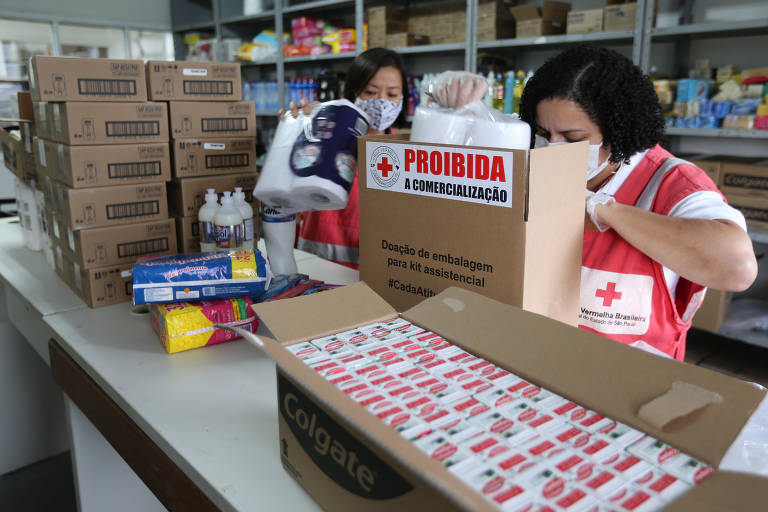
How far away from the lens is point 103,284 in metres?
1.49

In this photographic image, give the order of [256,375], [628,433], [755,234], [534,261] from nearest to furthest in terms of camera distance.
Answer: [628,433] < [534,261] < [256,375] < [755,234]

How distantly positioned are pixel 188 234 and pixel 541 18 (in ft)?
7.87

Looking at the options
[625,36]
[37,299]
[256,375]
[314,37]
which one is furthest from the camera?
[314,37]

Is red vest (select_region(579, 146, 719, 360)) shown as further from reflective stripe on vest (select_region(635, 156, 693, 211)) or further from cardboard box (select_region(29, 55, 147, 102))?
cardboard box (select_region(29, 55, 147, 102))

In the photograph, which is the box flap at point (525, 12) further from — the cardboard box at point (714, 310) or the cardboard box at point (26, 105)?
the cardboard box at point (26, 105)

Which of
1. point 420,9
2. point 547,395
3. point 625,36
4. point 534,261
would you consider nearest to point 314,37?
point 420,9

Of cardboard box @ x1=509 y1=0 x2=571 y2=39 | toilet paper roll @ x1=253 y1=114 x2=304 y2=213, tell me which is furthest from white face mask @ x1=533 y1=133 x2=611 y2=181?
cardboard box @ x1=509 y1=0 x2=571 y2=39

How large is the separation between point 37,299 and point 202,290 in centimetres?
65

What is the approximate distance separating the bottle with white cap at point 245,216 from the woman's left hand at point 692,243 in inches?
33.4

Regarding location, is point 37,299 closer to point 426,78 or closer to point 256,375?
point 256,375

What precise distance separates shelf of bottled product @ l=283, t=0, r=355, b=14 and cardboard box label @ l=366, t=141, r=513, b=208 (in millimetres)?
3474

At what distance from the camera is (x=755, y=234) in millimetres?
2609

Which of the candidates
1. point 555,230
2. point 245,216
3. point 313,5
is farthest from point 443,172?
point 313,5

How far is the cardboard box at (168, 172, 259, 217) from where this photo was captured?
158 centimetres
